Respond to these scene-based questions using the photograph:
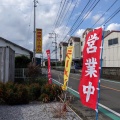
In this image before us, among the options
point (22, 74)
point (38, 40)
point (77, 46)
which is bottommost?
point (22, 74)

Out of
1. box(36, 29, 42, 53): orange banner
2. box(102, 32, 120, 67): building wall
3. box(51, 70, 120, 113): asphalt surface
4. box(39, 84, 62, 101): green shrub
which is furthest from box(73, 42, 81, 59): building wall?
box(39, 84, 62, 101): green shrub

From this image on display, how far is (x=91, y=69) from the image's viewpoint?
6594 millimetres

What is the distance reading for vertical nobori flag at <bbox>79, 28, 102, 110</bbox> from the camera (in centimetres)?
642

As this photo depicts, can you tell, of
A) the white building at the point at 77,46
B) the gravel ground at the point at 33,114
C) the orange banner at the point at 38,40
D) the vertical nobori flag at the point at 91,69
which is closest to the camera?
the vertical nobori flag at the point at 91,69

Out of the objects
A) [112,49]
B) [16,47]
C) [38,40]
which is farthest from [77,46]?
[38,40]

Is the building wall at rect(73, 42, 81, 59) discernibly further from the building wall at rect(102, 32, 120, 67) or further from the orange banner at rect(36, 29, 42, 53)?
the orange banner at rect(36, 29, 42, 53)

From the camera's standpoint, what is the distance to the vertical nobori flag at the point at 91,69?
642cm

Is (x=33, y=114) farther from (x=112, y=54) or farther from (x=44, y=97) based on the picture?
(x=112, y=54)

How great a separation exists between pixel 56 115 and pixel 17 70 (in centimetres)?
1715

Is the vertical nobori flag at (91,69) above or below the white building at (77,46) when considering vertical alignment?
below

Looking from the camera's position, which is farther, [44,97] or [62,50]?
[62,50]

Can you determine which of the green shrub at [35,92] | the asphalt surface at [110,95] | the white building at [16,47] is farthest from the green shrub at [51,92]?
the white building at [16,47]

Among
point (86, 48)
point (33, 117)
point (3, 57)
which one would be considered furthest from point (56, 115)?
point (3, 57)

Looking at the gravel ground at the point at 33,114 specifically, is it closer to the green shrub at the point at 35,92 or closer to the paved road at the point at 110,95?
the green shrub at the point at 35,92
